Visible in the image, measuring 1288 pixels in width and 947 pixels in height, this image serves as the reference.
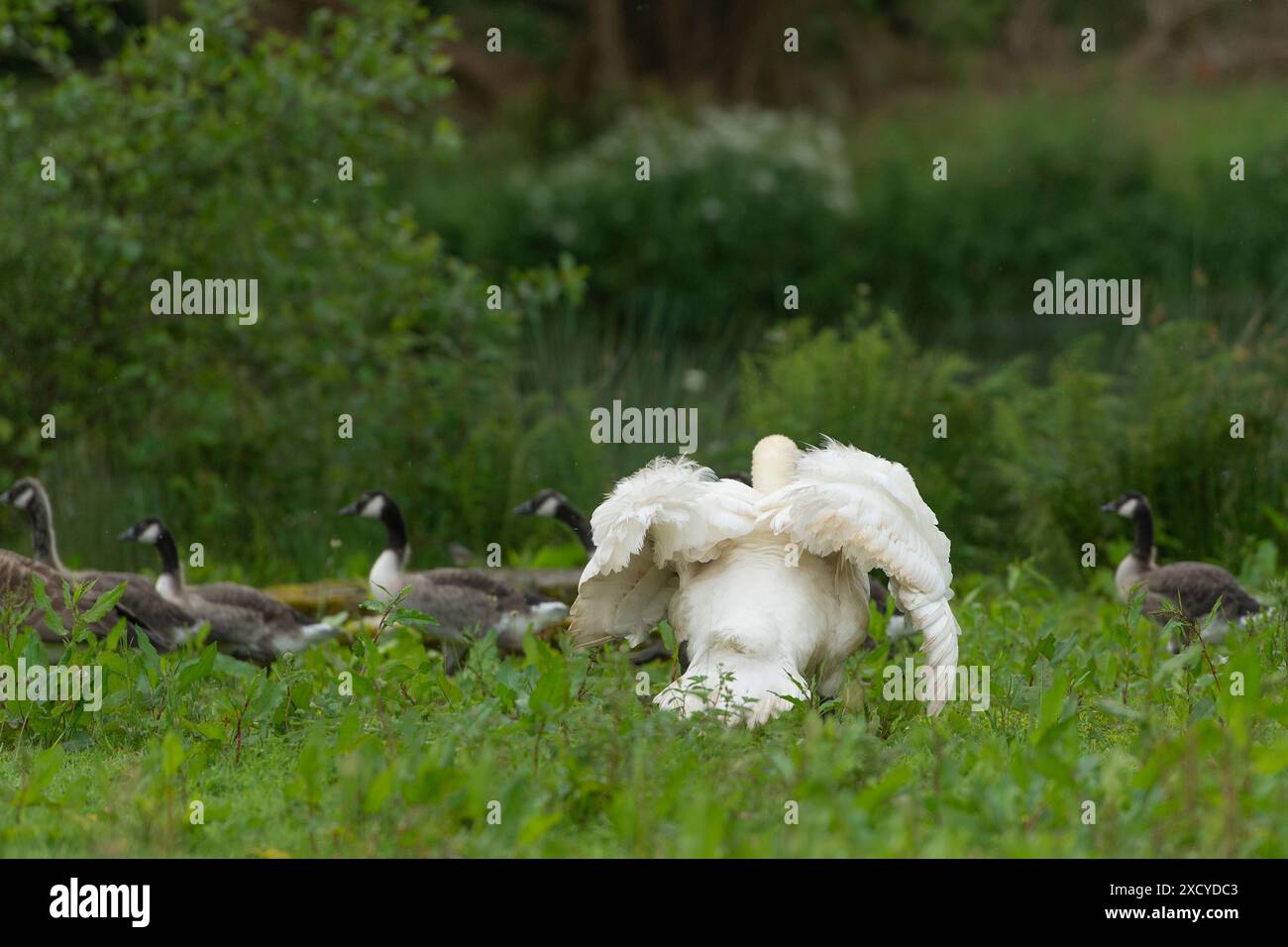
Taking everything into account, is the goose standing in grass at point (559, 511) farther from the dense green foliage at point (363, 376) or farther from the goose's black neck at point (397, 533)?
the dense green foliage at point (363, 376)

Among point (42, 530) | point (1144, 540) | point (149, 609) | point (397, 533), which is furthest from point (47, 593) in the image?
point (1144, 540)

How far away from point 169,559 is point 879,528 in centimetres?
392

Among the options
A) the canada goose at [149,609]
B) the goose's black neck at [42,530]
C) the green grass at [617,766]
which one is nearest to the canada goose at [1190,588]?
the green grass at [617,766]

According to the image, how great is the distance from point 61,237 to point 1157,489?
6.43 metres

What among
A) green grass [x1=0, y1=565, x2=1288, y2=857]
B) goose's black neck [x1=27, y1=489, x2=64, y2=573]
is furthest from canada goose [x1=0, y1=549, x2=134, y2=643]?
goose's black neck [x1=27, y1=489, x2=64, y2=573]

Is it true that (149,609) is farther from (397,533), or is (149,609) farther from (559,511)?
(559,511)

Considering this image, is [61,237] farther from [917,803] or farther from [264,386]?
[917,803]

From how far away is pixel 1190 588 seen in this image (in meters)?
7.90

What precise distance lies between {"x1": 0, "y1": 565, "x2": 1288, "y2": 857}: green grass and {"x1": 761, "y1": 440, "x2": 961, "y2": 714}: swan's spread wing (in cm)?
31

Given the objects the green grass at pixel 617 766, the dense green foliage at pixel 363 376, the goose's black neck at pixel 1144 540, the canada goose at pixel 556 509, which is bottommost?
the green grass at pixel 617 766

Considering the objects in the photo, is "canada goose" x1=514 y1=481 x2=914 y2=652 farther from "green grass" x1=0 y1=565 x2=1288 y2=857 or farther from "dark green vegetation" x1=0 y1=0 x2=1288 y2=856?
"green grass" x1=0 y1=565 x2=1288 y2=857

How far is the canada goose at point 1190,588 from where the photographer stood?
775 centimetres

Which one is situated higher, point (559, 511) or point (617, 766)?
point (559, 511)

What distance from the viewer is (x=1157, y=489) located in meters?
9.70
